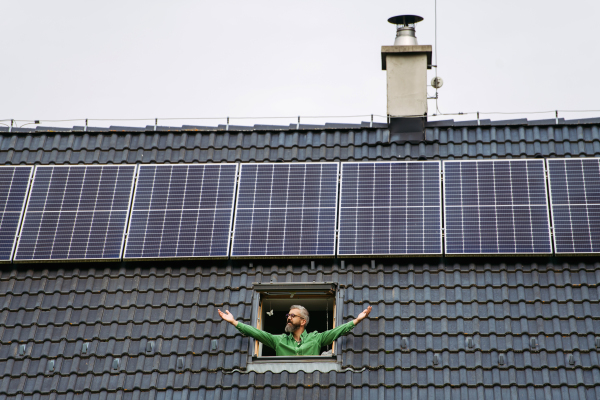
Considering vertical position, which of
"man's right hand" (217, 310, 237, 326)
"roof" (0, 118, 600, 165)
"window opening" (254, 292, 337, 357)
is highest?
"roof" (0, 118, 600, 165)

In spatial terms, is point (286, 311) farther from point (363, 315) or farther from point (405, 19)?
point (405, 19)

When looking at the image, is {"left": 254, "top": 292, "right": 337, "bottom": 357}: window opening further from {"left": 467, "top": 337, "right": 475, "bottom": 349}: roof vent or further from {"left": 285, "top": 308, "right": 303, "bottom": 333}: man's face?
{"left": 467, "top": 337, "right": 475, "bottom": 349}: roof vent

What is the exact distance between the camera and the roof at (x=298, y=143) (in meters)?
17.4

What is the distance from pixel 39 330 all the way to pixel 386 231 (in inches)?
227

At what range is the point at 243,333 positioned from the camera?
1484 cm

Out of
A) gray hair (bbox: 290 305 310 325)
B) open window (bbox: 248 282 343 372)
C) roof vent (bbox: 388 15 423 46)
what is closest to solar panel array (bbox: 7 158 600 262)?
open window (bbox: 248 282 343 372)

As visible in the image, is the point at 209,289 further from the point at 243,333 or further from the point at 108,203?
the point at 108,203

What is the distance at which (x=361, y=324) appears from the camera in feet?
49.8

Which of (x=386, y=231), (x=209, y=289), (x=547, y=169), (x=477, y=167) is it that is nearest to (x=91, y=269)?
(x=209, y=289)

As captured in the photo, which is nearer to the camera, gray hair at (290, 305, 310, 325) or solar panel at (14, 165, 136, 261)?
gray hair at (290, 305, 310, 325)

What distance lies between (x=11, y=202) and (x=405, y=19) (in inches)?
312

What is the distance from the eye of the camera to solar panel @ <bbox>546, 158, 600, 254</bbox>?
15875 mm

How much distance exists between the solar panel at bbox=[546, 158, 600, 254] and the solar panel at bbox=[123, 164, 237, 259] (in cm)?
539

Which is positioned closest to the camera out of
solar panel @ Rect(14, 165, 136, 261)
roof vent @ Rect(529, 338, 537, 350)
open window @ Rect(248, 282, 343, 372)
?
roof vent @ Rect(529, 338, 537, 350)
